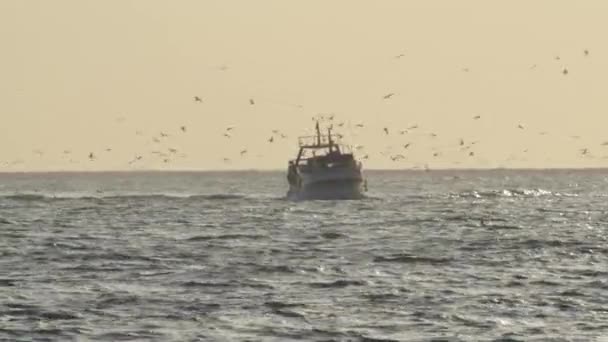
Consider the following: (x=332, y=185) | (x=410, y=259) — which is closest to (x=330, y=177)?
(x=332, y=185)

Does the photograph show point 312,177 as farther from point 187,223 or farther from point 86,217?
point 187,223

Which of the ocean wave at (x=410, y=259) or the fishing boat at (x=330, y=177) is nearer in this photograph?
the ocean wave at (x=410, y=259)

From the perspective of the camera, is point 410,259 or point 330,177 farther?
point 330,177

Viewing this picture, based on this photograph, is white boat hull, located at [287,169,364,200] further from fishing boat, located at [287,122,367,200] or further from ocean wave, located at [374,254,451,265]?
ocean wave, located at [374,254,451,265]

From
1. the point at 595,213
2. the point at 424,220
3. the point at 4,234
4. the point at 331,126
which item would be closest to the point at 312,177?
the point at 331,126

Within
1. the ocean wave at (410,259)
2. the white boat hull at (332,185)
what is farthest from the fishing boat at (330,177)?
the ocean wave at (410,259)

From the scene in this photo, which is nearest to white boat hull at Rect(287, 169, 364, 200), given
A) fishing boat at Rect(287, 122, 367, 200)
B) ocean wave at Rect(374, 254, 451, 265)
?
fishing boat at Rect(287, 122, 367, 200)

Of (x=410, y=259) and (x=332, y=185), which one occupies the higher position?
(x=332, y=185)

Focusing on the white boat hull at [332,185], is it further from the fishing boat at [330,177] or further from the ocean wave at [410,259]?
the ocean wave at [410,259]

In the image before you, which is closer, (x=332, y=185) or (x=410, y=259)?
(x=410, y=259)

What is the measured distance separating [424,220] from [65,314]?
5537 cm

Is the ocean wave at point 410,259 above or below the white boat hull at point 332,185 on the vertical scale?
below

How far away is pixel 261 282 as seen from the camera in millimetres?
50656

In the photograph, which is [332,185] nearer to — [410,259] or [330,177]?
[330,177]
